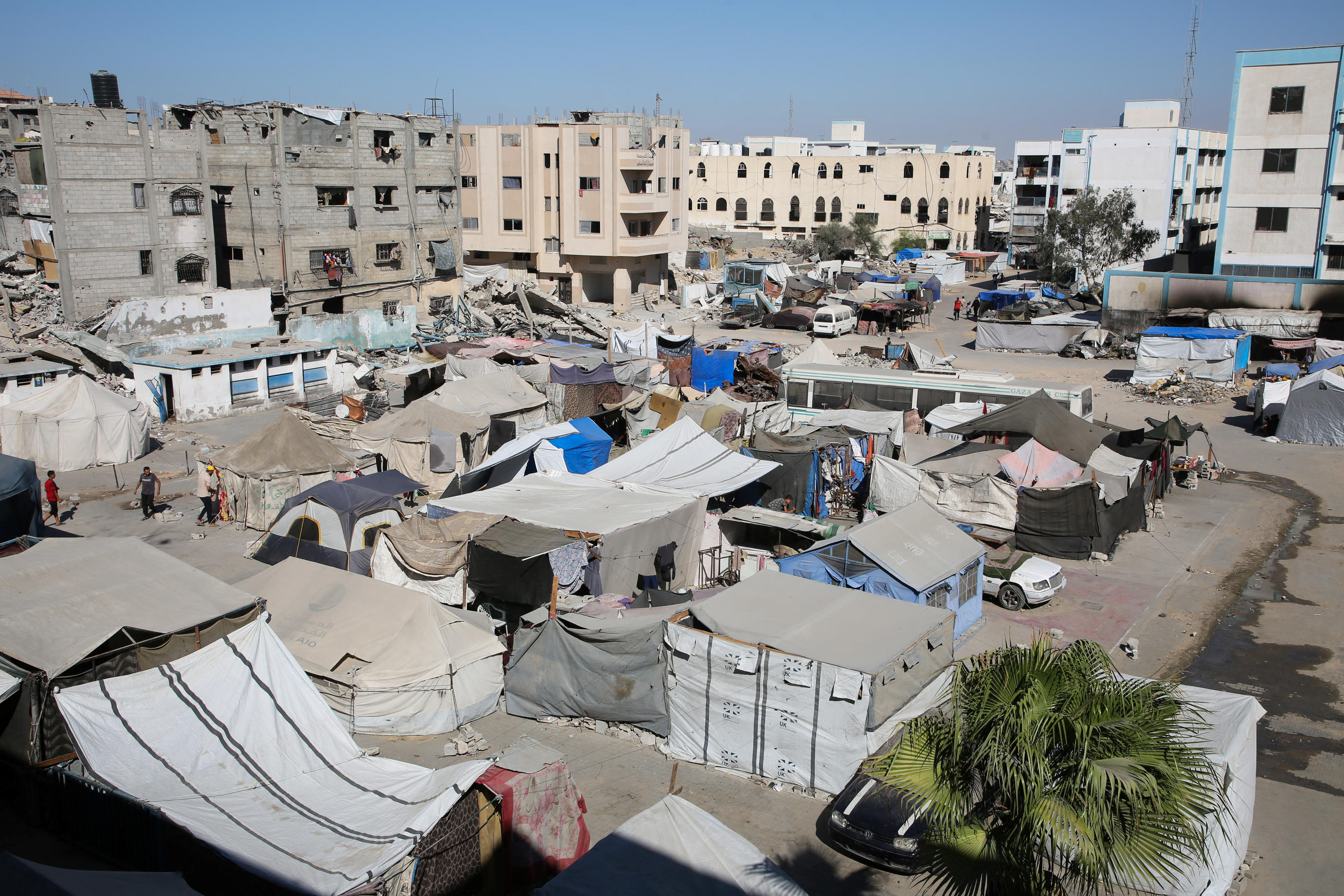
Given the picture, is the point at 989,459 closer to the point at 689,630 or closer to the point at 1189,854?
the point at 689,630

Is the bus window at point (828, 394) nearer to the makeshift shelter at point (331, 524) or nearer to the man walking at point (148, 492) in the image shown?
the makeshift shelter at point (331, 524)

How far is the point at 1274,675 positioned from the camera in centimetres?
1380

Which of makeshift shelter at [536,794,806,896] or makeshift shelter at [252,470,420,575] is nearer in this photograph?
makeshift shelter at [536,794,806,896]

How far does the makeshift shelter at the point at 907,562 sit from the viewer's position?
14.0m

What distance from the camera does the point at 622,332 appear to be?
34719 millimetres

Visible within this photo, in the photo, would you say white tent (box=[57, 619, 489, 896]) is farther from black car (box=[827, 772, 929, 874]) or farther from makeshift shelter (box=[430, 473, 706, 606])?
makeshift shelter (box=[430, 473, 706, 606])

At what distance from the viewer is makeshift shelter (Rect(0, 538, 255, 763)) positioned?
9.95 metres

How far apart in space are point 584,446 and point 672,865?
14513mm

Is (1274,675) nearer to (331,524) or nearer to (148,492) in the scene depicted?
(331,524)

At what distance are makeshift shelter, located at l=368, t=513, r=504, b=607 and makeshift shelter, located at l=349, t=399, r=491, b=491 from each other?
5.88 meters

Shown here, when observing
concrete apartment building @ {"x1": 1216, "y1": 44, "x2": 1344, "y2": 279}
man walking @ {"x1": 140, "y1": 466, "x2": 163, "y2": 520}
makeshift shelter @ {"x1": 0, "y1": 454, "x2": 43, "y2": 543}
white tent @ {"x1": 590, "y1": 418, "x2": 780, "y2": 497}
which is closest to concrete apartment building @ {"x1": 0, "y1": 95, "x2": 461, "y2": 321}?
man walking @ {"x1": 140, "y1": 466, "x2": 163, "y2": 520}

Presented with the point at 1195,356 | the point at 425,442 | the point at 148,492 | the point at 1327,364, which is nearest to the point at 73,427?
the point at 148,492

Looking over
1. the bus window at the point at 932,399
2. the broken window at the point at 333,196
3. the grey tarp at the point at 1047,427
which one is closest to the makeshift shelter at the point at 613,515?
the grey tarp at the point at 1047,427

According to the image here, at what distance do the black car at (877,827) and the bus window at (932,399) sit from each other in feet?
50.0
